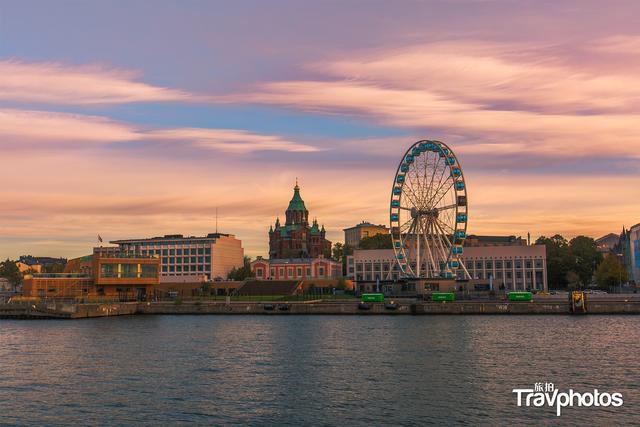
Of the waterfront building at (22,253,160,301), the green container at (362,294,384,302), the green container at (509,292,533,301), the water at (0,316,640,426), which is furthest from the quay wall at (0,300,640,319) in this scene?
the water at (0,316,640,426)

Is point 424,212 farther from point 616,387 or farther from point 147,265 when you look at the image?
point 616,387

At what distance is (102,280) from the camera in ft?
513

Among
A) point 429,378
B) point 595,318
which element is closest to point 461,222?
point 595,318

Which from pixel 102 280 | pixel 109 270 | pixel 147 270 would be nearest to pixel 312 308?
pixel 147 270

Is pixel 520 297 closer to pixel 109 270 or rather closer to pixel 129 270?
pixel 129 270

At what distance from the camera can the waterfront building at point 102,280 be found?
156125 millimetres

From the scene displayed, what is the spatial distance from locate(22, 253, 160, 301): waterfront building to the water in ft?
145

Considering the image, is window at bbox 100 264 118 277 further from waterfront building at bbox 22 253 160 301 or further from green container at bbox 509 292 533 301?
green container at bbox 509 292 533 301

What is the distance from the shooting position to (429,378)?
62688mm

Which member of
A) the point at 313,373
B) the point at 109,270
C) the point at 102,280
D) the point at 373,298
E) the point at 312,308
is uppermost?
the point at 109,270

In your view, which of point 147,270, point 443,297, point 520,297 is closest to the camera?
point 520,297

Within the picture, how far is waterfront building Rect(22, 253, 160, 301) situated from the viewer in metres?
156

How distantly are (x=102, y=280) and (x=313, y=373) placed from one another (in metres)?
102

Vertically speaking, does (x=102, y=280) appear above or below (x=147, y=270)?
below
